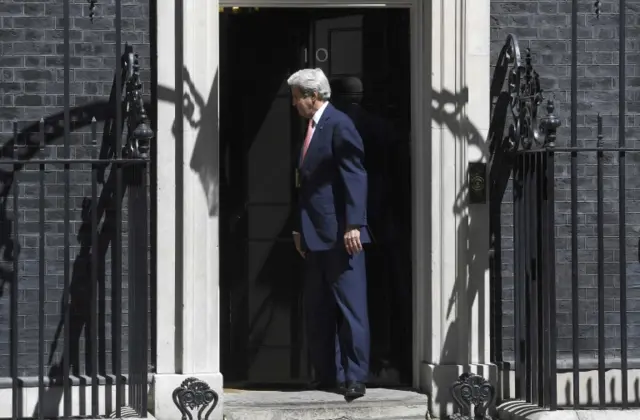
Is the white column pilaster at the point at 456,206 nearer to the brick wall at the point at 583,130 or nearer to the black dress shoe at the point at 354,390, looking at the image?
the brick wall at the point at 583,130

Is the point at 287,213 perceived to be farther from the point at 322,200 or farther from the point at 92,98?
the point at 92,98

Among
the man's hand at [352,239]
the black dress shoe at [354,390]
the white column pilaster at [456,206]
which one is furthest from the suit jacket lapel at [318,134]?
the black dress shoe at [354,390]

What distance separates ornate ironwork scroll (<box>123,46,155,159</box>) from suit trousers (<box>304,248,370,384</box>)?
1.19 meters

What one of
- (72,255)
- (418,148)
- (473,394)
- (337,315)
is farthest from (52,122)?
(473,394)

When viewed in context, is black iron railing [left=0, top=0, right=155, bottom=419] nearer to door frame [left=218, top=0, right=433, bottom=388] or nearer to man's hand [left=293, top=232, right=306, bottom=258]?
man's hand [left=293, top=232, right=306, bottom=258]

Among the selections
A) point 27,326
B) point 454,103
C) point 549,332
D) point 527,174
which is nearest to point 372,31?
point 454,103

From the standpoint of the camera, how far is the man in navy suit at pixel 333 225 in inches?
306

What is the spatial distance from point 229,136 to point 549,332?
2.13 metres

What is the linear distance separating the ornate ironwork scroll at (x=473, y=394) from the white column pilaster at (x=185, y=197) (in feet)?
4.20

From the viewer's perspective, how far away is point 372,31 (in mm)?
8219

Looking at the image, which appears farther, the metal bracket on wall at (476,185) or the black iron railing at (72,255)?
the metal bracket on wall at (476,185)

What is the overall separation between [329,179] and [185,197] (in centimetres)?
79

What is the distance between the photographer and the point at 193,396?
24.5 ft

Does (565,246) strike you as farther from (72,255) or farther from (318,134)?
(72,255)
